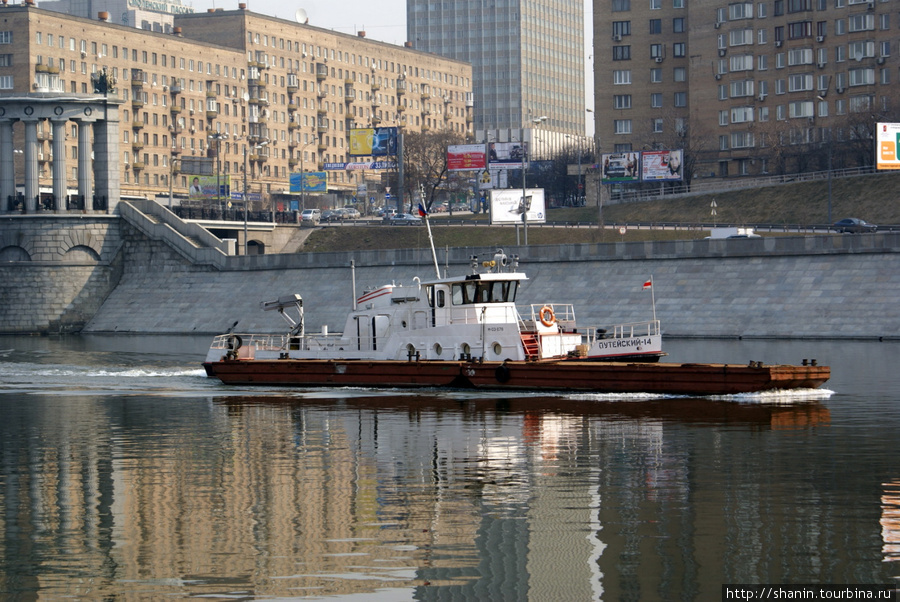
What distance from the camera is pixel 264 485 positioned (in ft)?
91.4

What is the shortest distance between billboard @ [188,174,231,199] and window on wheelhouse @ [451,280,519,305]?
10019 centimetres

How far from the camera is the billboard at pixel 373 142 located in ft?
465

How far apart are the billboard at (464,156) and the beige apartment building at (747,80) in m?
20.7

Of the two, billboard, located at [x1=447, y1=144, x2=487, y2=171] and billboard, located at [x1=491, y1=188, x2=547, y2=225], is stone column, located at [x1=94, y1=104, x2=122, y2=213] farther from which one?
billboard, located at [x1=447, y1=144, x2=487, y2=171]

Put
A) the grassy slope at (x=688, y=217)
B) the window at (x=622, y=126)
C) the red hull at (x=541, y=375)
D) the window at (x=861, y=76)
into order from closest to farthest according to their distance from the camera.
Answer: the red hull at (x=541, y=375)
the grassy slope at (x=688, y=217)
the window at (x=861, y=76)
the window at (x=622, y=126)

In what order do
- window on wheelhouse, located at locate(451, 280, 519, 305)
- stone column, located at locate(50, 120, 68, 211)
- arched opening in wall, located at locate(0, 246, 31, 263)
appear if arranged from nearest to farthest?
1. window on wheelhouse, located at locate(451, 280, 519, 305)
2. stone column, located at locate(50, 120, 68, 211)
3. arched opening in wall, located at locate(0, 246, 31, 263)

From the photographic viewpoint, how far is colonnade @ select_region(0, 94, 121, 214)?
3834 inches

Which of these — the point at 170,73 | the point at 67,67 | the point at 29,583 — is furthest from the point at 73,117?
the point at 29,583

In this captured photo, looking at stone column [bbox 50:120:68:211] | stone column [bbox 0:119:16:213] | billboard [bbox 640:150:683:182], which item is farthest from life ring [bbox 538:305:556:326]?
billboard [bbox 640:150:683:182]

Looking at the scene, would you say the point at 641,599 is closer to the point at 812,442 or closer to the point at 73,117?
the point at 812,442

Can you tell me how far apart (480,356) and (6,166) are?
217ft

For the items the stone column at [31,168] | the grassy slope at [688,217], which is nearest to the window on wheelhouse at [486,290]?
the stone column at [31,168]

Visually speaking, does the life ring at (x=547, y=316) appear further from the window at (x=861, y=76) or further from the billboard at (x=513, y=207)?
the window at (x=861, y=76)

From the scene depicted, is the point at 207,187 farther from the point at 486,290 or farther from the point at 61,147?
the point at 486,290
